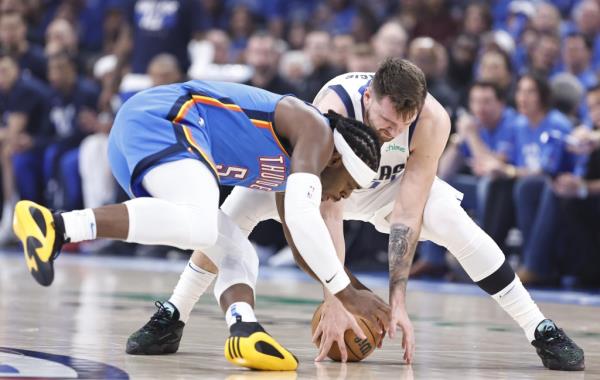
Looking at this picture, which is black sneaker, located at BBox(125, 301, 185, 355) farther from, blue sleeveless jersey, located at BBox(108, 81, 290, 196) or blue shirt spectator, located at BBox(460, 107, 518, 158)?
blue shirt spectator, located at BBox(460, 107, 518, 158)

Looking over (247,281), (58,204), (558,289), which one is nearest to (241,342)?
(247,281)

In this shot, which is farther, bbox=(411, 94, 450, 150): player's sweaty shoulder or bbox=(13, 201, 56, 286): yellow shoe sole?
bbox=(411, 94, 450, 150): player's sweaty shoulder

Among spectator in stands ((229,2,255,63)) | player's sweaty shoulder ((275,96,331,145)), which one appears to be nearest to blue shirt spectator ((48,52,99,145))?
spectator in stands ((229,2,255,63))

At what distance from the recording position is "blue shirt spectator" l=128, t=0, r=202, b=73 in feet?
39.9

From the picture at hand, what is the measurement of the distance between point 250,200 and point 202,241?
77 cm

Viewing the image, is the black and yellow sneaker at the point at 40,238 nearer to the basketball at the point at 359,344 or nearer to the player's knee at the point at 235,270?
the player's knee at the point at 235,270

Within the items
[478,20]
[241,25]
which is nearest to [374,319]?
[478,20]

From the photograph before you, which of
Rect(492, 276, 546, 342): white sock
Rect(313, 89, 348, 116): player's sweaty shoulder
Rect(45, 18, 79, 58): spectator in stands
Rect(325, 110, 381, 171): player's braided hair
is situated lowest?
Rect(45, 18, 79, 58): spectator in stands

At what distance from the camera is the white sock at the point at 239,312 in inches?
172

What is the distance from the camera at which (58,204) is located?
12.6 meters

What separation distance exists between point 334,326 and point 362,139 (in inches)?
28.4

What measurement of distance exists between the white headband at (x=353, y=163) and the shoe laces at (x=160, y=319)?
994 millimetres

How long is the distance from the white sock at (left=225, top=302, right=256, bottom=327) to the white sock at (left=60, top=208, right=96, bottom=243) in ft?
1.91

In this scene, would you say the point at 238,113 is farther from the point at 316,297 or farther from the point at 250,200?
the point at 316,297
